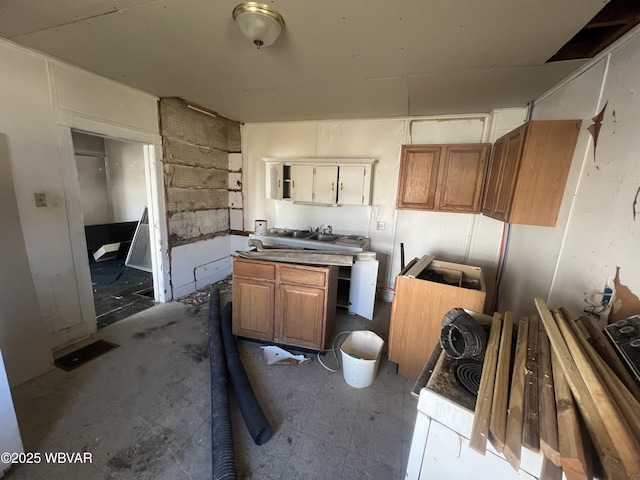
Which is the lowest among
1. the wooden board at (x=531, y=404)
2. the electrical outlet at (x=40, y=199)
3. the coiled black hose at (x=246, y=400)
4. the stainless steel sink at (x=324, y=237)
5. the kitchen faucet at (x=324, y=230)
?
the coiled black hose at (x=246, y=400)

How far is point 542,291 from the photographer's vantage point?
2.03 m

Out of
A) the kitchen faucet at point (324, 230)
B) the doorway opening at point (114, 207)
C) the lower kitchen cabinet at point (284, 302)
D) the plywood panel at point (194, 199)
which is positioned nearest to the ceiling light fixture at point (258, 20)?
the lower kitchen cabinet at point (284, 302)

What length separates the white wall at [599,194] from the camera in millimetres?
1326

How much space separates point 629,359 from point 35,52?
3974 millimetres

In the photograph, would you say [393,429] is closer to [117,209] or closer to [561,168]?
[561,168]

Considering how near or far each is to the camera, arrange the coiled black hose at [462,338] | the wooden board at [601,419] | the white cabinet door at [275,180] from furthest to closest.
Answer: the white cabinet door at [275,180] → the coiled black hose at [462,338] → the wooden board at [601,419]

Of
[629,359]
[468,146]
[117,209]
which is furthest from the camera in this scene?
[117,209]

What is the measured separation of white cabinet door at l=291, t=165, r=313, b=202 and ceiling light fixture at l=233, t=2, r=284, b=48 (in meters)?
2.09

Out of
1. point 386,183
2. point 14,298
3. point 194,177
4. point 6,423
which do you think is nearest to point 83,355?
point 14,298

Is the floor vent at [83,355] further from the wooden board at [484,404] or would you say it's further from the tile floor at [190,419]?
the wooden board at [484,404]

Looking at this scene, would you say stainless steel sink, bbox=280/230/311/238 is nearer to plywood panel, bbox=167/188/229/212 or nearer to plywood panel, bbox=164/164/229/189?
plywood panel, bbox=167/188/229/212

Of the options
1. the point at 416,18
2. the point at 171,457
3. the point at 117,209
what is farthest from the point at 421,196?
the point at 117,209

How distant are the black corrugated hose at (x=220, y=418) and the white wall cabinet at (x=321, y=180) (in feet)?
6.86

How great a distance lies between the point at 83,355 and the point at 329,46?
3.22 meters
